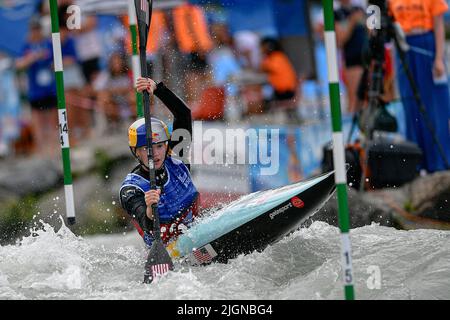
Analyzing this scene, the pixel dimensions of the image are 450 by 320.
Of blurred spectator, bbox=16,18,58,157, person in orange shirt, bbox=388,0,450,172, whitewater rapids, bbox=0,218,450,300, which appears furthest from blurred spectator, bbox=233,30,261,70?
whitewater rapids, bbox=0,218,450,300

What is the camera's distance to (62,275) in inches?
291

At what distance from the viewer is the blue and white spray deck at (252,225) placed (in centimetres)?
745

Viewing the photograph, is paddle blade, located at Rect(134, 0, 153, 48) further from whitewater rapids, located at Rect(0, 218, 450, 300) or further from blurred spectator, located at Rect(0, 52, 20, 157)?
blurred spectator, located at Rect(0, 52, 20, 157)

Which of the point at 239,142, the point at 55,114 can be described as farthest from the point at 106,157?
the point at 239,142

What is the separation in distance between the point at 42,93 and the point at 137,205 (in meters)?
3.91

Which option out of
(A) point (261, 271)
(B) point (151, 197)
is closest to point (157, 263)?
(B) point (151, 197)

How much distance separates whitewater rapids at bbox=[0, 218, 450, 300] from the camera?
655 cm

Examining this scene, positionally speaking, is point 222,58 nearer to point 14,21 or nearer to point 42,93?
point 42,93

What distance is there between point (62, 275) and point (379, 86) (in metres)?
4.05

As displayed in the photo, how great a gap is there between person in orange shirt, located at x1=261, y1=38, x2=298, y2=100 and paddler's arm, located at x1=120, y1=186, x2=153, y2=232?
336 cm

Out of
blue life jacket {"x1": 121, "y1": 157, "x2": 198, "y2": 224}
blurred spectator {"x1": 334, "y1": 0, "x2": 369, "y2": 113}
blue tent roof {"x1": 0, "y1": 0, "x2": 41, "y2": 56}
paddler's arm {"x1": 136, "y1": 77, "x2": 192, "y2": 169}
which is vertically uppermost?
blue tent roof {"x1": 0, "y1": 0, "x2": 41, "y2": 56}
